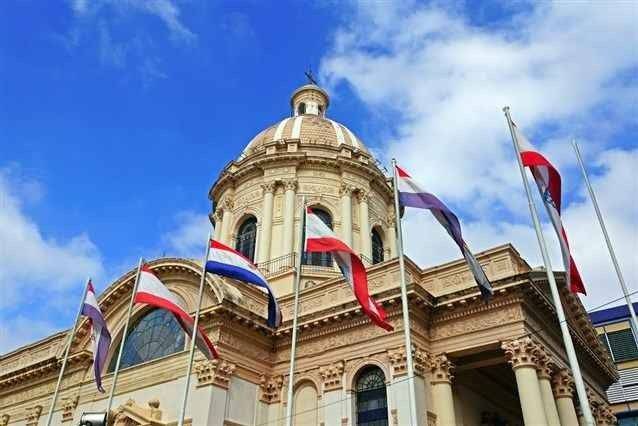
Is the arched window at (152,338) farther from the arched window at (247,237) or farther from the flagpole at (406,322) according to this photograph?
the flagpole at (406,322)

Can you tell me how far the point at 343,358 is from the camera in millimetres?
20047

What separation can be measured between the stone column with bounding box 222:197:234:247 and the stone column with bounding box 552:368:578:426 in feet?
60.9

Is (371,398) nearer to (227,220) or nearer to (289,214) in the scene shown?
(289,214)

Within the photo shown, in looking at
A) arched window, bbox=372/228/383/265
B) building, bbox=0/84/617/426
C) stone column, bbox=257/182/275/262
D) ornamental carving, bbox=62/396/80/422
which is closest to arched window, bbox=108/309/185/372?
building, bbox=0/84/617/426

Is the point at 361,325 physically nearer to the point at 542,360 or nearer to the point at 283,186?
the point at 542,360

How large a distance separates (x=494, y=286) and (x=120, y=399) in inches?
589

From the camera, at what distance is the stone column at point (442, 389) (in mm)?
17947

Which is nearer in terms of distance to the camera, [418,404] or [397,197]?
[397,197]

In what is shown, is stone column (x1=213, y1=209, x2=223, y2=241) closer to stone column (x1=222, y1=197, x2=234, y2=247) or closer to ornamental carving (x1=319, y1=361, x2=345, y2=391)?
stone column (x1=222, y1=197, x2=234, y2=247)

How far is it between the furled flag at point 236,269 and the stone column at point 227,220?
51.1 ft

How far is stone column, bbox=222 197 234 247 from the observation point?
31969mm

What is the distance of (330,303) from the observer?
2144cm

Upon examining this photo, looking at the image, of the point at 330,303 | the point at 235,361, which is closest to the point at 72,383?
the point at 235,361

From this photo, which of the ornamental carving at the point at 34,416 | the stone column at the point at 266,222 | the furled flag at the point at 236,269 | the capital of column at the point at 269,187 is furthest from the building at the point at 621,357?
the ornamental carving at the point at 34,416
